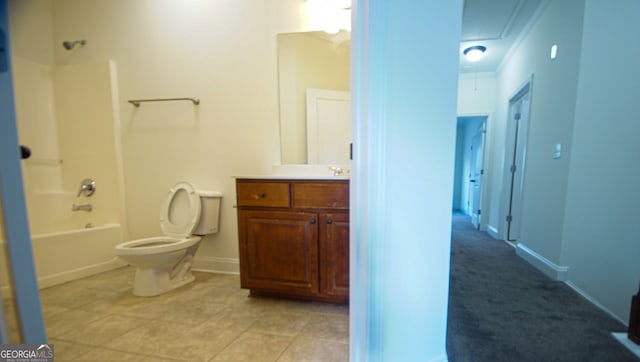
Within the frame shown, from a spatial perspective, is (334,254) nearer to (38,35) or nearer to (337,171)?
(337,171)

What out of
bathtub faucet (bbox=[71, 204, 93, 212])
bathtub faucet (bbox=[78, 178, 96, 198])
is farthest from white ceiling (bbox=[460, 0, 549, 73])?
→ bathtub faucet (bbox=[71, 204, 93, 212])

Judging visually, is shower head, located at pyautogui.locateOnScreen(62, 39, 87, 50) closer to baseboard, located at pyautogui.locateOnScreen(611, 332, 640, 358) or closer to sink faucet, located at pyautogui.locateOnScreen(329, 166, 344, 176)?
sink faucet, located at pyautogui.locateOnScreen(329, 166, 344, 176)

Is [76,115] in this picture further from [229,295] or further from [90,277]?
[229,295]

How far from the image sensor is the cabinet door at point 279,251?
1.59 m

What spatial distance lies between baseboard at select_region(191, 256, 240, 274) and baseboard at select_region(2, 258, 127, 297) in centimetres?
85

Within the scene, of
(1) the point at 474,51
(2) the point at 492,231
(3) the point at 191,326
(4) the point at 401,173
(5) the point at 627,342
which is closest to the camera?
(4) the point at 401,173

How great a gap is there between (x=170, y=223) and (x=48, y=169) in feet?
5.12

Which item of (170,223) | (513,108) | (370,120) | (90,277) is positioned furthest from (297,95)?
(513,108)

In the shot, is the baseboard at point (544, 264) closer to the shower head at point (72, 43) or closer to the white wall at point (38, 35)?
the shower head at point (72, 43)

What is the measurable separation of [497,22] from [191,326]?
3.88 m

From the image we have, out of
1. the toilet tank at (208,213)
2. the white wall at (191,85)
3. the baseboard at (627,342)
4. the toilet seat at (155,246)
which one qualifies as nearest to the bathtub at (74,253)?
the white wall at (191,85)

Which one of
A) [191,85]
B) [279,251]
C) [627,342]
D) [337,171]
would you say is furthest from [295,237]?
[627,342]

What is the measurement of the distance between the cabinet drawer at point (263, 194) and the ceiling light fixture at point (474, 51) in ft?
9.90

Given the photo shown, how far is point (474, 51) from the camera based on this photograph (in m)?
2.98
